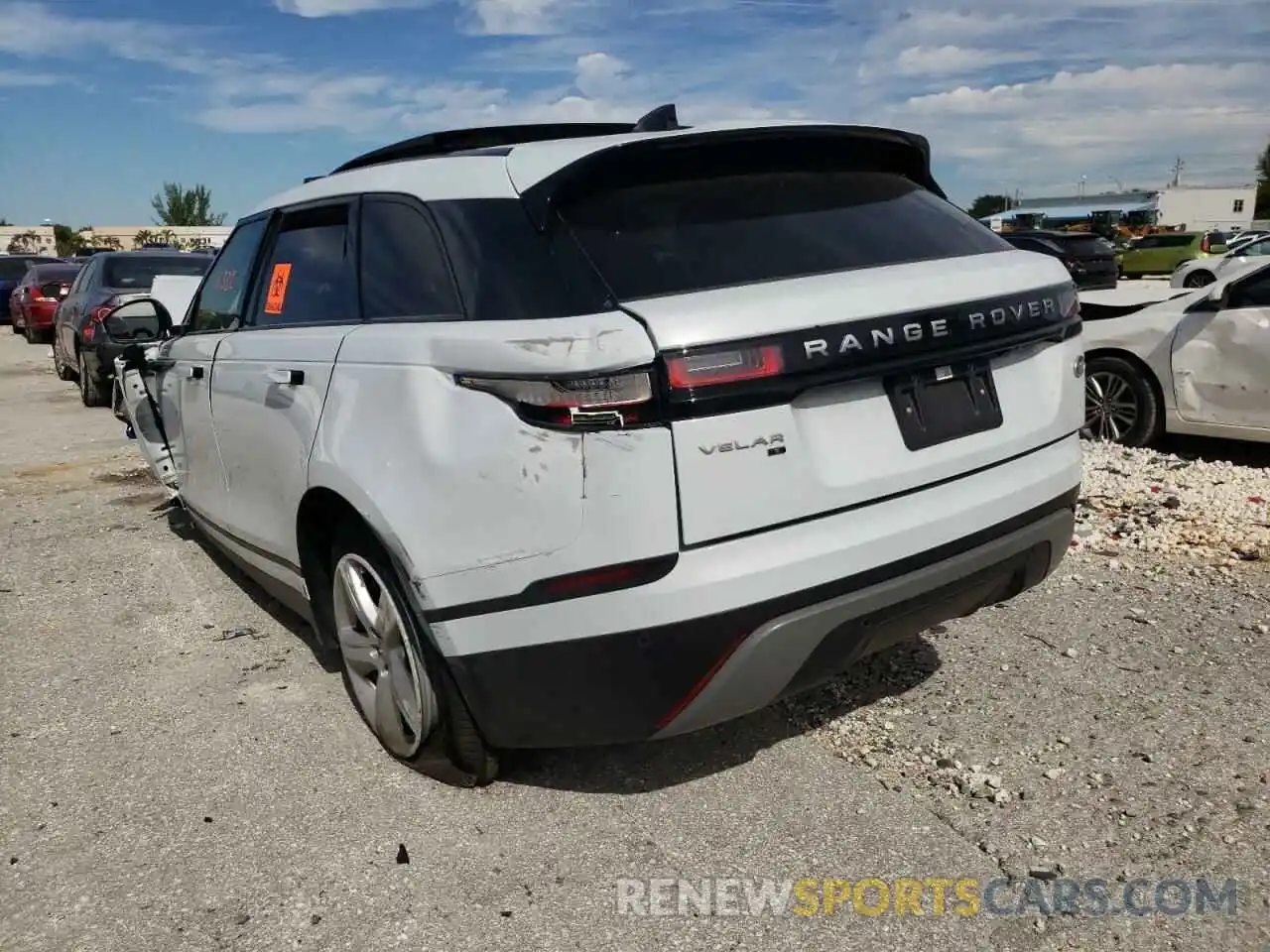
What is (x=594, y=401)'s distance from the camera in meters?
2.25

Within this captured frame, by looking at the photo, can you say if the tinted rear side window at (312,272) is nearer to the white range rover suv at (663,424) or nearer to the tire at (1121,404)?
the white range rover suv at (663,424)

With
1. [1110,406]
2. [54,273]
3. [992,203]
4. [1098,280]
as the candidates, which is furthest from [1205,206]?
[1110,406]

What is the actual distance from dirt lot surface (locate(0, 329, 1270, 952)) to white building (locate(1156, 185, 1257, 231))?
78419mm

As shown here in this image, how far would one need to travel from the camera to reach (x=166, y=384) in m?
4.77

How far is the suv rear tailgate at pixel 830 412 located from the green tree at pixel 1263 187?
95.2m

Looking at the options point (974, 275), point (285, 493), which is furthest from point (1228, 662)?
point (285, 493)

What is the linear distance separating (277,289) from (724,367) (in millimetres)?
2063

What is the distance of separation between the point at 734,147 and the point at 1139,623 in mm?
2607

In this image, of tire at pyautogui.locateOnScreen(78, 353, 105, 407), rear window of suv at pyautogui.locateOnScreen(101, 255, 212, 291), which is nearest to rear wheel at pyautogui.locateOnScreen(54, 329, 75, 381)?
tire at pyautogui.locateOnScreen(78, 353, 105, 407)

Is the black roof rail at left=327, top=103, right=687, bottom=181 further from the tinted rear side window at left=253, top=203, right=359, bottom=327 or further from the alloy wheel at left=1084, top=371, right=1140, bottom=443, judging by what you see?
the alloy wheel at left=1084, top=371, right=1140, bottom=443

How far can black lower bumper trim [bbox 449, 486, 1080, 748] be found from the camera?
2.35 meters

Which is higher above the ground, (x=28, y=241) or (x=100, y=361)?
(x=28, y=241)

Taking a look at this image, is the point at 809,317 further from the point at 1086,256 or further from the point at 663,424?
the point at 1086,256

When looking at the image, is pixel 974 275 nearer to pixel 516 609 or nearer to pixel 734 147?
pixel 734 147
